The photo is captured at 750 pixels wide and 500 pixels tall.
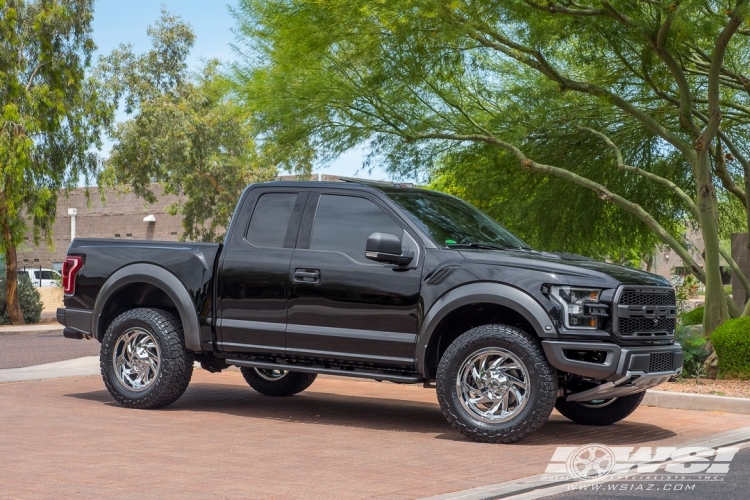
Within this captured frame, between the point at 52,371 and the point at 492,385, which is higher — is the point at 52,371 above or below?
below

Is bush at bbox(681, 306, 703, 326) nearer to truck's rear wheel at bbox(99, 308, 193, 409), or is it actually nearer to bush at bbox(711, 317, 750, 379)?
bush at bbox(711, 317, 750, 379)

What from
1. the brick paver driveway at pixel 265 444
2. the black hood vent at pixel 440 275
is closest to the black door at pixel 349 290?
the black hood vent at pixel 440 275

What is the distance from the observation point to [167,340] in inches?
413

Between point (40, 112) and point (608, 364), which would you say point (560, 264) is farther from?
point (40, 112)

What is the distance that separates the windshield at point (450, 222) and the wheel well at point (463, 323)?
65 centimetres

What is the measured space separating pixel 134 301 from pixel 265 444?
3208 millimetres

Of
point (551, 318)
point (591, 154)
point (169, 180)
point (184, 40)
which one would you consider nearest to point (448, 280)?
point (551, 318)

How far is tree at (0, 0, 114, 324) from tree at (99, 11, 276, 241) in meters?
7.82

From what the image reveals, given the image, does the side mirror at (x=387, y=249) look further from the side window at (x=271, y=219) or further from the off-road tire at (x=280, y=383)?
the off-road tire at (x=280, y=383)

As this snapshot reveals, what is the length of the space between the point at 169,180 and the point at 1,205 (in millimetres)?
15766

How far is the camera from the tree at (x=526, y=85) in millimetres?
15141

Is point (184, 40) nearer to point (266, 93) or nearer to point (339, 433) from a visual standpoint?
point (266, 93)

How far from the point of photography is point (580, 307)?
8.75 m

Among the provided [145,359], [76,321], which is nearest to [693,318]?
[145,359]
